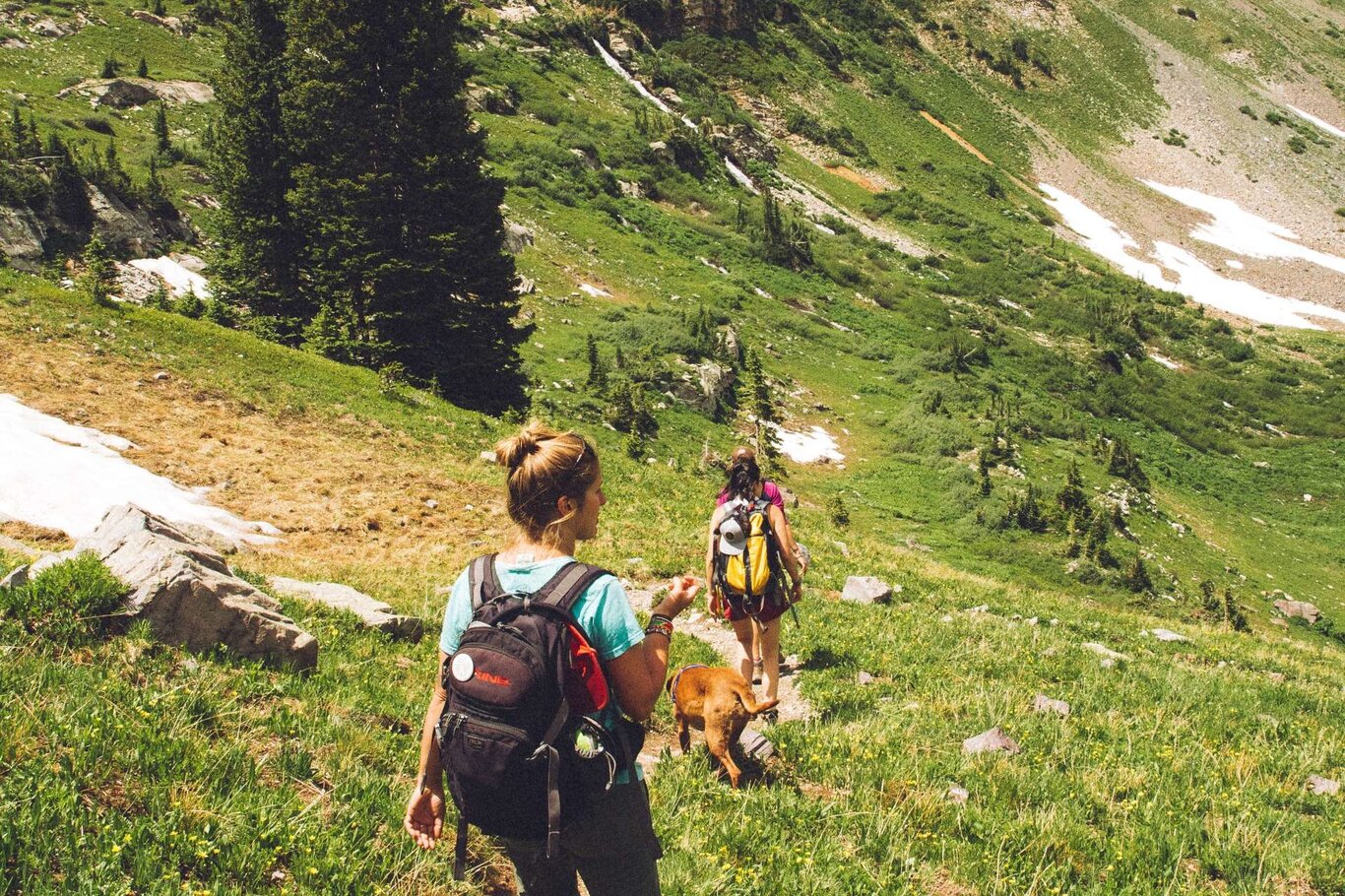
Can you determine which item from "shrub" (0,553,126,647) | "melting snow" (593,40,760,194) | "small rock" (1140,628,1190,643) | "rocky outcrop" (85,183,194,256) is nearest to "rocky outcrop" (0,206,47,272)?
"rocky outcrop" (85,183,194,256)

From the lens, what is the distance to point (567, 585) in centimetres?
268

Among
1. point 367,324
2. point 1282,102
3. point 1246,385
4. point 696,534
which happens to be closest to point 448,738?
point 696,534

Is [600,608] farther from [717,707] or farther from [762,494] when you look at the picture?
[762,494]

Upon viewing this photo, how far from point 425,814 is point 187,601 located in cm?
299

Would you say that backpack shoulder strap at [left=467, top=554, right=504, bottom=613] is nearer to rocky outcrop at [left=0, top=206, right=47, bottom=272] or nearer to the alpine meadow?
the alpine meadow

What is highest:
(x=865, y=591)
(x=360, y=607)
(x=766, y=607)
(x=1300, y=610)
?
(x=766, y=607)

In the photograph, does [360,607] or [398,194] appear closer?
[360,607]

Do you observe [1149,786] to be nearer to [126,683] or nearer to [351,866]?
[351,866]

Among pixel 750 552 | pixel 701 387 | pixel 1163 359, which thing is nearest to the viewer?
pixel 750 552

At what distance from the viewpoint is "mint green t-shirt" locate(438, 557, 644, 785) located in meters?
2.70

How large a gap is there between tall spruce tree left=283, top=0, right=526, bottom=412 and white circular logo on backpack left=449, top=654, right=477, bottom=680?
1877 centimetres

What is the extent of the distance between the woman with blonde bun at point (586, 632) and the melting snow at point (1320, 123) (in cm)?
17006

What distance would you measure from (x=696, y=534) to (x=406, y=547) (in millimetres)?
5557

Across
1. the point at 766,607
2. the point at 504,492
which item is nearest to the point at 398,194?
the point at 766,607
